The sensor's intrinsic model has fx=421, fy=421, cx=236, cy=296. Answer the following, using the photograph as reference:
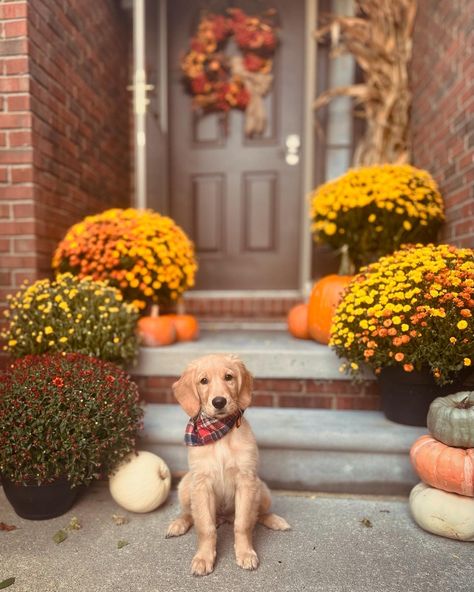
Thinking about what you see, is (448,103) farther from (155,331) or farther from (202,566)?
(202,566)

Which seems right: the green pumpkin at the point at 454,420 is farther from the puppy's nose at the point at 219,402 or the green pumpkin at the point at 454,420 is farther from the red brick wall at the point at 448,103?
the red brick wall at the point at 448,103

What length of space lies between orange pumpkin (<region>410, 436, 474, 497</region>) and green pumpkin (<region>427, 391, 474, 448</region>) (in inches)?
1.6

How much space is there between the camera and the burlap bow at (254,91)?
4.25 meters

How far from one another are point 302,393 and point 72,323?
1476 mm

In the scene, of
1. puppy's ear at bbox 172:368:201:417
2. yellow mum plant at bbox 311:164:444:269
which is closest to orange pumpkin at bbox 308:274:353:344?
yellow mum plant at bbox 311:164:444:269

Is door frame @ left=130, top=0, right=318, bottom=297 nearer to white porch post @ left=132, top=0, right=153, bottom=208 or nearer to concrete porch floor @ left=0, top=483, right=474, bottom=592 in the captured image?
white porch post @ left=132, top=0, right=153, bottom=208

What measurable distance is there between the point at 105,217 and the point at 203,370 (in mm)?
1868

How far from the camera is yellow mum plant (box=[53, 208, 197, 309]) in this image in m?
2.86

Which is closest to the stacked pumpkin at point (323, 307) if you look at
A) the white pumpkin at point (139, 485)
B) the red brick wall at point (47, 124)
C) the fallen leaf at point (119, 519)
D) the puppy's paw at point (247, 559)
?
the white pumpkin at point (139, 485)

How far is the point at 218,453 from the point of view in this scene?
68.3 inches

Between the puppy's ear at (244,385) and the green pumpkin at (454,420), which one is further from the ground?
the puppy's ear at (244,385)

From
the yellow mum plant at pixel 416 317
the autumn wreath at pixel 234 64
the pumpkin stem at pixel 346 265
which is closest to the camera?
the yellow mum plant at pixel 416 317

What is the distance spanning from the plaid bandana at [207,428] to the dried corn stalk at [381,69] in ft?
10.0

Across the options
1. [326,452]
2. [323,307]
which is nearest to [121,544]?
[326,452]
